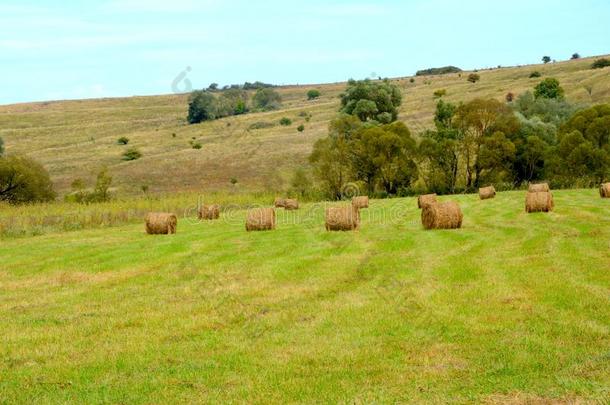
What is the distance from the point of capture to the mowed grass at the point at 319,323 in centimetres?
827

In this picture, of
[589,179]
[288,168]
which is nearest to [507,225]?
[589,179]

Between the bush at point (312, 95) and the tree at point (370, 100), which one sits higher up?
the bush at point (312, 95)

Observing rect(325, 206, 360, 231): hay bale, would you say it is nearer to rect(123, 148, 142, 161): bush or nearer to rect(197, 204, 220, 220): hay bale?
rect(197, 204, 220, 220): hay bale

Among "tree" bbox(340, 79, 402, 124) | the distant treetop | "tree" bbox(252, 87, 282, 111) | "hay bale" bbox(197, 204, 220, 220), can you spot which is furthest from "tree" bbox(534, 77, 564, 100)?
the distant treetop

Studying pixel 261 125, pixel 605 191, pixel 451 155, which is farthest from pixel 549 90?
pixel 605 191

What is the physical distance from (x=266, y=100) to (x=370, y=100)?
62489 millimetres

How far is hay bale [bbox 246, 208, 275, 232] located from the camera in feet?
84.7

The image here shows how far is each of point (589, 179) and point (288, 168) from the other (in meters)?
34.3

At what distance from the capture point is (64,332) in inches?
438

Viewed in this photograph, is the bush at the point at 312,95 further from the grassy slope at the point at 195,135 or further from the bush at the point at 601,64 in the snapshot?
the bush at the point at 601,64

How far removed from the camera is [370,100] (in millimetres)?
83688

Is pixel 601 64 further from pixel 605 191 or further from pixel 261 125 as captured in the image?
pixel 605 191

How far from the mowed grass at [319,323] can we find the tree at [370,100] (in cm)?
6173

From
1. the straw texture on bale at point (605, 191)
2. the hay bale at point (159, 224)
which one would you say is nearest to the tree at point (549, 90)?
the straw texture on bale at point (605, 191)
